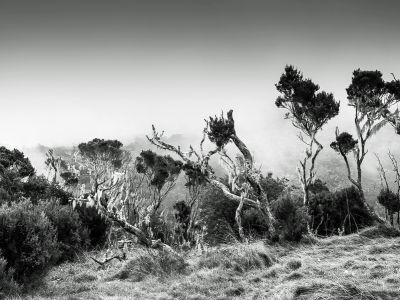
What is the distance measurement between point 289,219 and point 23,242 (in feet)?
27.6

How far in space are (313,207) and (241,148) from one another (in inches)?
230

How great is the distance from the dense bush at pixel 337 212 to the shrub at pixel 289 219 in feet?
12.9

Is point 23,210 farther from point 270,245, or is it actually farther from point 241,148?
point 241,148

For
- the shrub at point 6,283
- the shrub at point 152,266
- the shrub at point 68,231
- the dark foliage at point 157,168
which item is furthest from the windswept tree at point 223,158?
the dark foliage at point 157,168

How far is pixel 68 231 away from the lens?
12.5 m

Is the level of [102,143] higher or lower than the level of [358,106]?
higher

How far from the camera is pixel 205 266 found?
8281mm

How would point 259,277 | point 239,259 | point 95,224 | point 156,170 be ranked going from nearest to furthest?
1. point 259,277
2. point 239,259
3. point 95,224
4. point 156,170

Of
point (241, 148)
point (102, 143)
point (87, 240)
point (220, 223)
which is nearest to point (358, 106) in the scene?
point (241, 148)

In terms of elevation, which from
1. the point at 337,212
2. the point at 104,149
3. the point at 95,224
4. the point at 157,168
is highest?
the point at 104,149

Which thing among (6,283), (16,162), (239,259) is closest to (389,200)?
(239,259)

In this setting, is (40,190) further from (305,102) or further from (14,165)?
(305,102)

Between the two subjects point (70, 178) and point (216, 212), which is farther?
point (70, 178)

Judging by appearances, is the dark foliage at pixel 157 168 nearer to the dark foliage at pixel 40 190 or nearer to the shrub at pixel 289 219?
the dark foliage at pixel 40 190
